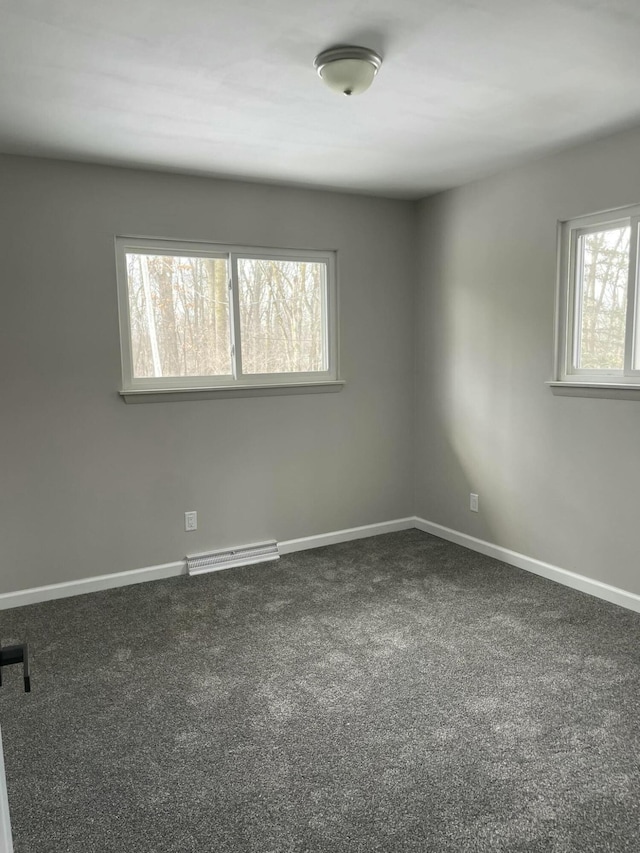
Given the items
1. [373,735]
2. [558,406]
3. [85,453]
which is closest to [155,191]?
[85,453]

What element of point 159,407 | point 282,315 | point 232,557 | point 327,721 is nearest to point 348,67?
point 282,315

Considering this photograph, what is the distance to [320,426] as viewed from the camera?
4223 mm

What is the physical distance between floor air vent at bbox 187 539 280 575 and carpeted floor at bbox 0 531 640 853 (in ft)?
0.87

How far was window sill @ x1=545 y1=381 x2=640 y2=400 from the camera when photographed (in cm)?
303

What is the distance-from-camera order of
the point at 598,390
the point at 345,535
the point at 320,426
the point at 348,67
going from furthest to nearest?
the point at 345,535 → the point at 320,426 → the point at 598,390 → the point at 348,67

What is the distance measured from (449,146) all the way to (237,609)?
274 cm

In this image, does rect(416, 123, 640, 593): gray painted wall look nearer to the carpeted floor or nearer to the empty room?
the empty room

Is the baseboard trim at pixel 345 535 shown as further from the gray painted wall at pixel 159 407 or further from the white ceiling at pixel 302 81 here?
the white ceiling at pixel 302 81

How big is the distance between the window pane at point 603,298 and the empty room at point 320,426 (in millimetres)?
16

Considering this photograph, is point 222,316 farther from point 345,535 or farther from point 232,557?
point 345,535

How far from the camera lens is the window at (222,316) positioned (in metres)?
3.60

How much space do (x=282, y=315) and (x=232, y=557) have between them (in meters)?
1.65

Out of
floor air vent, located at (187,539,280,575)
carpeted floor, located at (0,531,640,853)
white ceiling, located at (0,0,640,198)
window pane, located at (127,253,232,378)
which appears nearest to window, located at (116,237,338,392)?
window pane, located at (127,253,232,378)

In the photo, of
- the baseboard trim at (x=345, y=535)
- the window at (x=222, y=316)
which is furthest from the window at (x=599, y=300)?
the baseboard trim at (x=345, y=535)
